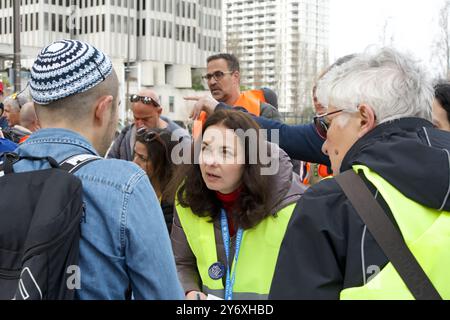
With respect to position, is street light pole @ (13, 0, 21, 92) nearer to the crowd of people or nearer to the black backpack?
the crowd of people

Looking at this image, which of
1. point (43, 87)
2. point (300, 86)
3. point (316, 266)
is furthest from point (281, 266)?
point (300, 86)

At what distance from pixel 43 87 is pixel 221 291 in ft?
5.36

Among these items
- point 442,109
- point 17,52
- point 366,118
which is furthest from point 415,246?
point 17,52

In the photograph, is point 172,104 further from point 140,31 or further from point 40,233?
point 40,233

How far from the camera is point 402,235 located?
177 cm

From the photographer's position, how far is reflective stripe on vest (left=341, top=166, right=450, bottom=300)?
67.7 inches

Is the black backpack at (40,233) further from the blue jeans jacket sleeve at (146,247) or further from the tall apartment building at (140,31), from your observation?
the tall apartment building at (140,31)

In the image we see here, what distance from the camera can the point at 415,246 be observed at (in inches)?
69.3

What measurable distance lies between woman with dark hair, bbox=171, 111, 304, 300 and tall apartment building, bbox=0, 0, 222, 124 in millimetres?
69927

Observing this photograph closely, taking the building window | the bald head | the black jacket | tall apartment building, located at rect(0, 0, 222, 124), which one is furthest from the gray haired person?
the building window

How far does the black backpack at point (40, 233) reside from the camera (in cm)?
180

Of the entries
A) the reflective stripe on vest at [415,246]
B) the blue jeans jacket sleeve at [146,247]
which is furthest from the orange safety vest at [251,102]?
the reflective stripe on vest at [415,246]

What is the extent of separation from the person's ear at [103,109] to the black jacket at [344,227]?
87cm
